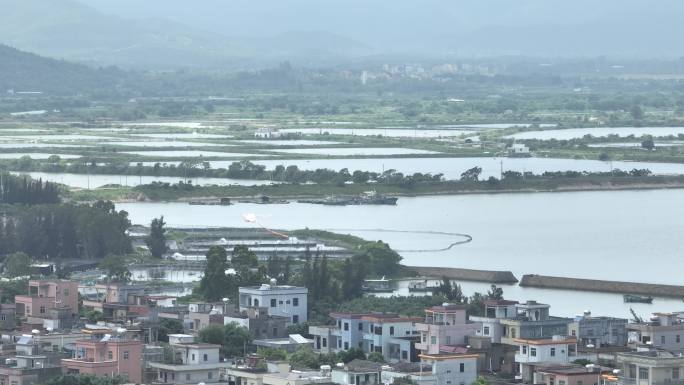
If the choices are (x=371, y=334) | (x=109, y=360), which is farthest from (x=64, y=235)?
(x=109, y=360)

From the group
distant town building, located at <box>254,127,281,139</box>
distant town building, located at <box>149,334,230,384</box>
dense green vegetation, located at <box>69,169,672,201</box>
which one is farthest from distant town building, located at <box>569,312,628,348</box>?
distant town building, located at <box>254,127,281,139</box>

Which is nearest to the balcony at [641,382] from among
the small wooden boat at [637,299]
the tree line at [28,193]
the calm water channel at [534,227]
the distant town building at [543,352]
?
the distant town building at [543,352]

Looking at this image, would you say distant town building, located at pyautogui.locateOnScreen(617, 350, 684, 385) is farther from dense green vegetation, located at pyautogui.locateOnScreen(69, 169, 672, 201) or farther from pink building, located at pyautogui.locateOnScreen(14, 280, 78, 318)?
dense green vegetation, located at pyautogui.locateOnScreen(69, 169, 672, 201)

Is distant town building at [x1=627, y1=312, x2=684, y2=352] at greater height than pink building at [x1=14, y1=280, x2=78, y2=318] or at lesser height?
lesser

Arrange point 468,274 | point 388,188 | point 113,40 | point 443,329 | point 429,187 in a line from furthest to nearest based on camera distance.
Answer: point 113,40, point 429,187, point 388,188, point 468,274, point 443,329

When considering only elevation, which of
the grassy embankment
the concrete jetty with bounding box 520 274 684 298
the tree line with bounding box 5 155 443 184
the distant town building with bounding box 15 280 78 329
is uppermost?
the tree line with bounding box 5 155 443 184

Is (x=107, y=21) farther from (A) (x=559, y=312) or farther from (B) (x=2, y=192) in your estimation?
(A) (x=559, y=312)

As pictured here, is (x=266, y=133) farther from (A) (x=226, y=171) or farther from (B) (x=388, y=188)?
(B) (x=388, y=188)
